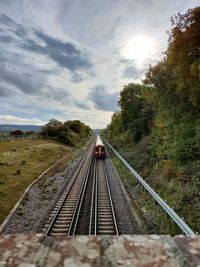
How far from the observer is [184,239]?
2125 millimetres

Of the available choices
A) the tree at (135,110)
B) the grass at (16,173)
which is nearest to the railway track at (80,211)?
the grass at (16,173)

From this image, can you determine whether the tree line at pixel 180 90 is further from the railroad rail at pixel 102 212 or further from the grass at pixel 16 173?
the grass at pixel 16 173

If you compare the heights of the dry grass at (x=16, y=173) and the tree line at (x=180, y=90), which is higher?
the tree line at (x=180, y=90)

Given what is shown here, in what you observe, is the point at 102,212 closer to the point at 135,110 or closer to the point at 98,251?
the point at 98,251

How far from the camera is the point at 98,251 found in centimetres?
202

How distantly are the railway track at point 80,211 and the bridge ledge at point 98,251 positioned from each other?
1129 centimetres

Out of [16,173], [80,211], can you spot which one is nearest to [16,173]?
[16,173]

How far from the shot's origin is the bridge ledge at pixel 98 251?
6.20 feet

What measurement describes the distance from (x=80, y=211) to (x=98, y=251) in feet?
49.7

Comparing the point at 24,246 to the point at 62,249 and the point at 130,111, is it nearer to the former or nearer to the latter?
the point at 62,249

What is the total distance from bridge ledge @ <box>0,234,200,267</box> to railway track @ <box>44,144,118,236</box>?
11.3 meters

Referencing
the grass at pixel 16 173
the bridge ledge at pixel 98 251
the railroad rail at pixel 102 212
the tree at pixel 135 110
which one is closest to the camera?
the bridge ledge at pixel 98 251

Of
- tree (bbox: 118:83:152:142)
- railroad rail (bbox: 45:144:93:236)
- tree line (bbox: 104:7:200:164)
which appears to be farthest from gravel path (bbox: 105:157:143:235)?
tree (bbox: 118:83:152:142)

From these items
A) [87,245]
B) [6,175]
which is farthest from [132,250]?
[6,175]
